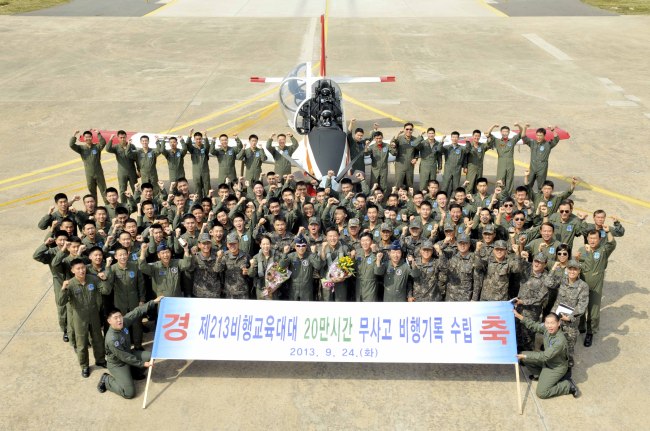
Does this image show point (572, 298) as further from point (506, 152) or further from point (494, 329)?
point (506, 152)

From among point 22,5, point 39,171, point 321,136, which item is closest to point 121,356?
point 321,136

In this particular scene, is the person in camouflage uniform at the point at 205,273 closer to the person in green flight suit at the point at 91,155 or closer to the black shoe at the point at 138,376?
the black shoe at the point at 138,376

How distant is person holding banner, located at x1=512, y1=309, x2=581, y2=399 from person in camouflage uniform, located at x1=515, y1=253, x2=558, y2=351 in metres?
0.30

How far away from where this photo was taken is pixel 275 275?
821 centimetres

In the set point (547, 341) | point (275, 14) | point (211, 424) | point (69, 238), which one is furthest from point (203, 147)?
point (275, 14)

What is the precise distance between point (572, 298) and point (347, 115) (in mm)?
12931

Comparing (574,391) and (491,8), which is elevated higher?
(491,8)

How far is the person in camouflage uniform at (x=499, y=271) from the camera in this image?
8.12m

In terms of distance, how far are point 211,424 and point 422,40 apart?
2746 centimetres

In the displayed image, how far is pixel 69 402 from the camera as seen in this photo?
764 centimetres

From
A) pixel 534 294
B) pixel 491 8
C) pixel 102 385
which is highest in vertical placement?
pixel 491 8

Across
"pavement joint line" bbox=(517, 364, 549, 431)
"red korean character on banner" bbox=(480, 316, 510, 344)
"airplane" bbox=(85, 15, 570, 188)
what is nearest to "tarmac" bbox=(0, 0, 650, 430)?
"pavement joint line" bbox=(517, 364, 549, 431)

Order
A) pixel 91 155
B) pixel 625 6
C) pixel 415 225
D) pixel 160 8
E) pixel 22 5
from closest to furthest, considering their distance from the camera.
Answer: pixel 415 225
pixel 91 155
pixel 625 6
pixel 160 8
pixel 22 5

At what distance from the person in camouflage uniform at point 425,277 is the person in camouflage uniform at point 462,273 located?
148 millimetres
